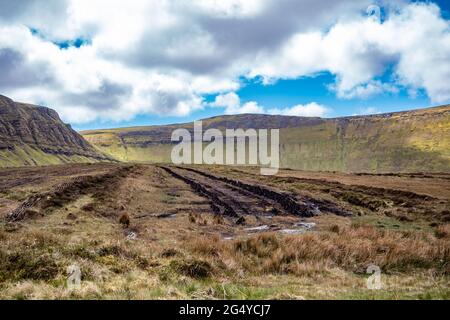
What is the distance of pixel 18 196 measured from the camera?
37.8 m

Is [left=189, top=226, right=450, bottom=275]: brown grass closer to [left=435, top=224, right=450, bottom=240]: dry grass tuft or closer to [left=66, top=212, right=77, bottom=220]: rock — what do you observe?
[left=435, top=224, right=450, bottom=240]: dry grass tuft

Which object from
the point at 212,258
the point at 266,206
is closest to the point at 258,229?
the point at 212,258

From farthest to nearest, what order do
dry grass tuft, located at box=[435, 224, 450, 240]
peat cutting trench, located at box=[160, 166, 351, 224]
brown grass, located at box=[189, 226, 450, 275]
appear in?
peat cutting trench, located at box=[160, 166, 351, 224], dry grass tuft, located at box=[435, 224, 450, 240], brown grass, located at box=[189, 226, 450, 275]

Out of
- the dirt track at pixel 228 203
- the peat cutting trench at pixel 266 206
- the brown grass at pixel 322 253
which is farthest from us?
the peat cutting trench at pixel 266 206

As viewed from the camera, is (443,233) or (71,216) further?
(71,216)

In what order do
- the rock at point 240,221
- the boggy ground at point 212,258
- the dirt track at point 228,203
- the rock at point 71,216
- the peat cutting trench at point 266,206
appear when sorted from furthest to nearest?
1. the peat cutting trench at point 266,206
2. the dirt track at point 228,203
3. the rock at point 240,221
4. the rock at point 71,216
5. the boggy ground at point 212,258

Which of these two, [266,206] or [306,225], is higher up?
[266,206]

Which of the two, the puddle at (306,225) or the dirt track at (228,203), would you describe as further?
the dirt track at (228,203)

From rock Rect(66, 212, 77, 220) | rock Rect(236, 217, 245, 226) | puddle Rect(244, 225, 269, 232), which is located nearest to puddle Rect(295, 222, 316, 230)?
puddle Rect(244, 225, 269, 232)

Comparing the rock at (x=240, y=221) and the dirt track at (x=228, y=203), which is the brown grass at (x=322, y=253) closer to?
the rock at (x=240, y=221)

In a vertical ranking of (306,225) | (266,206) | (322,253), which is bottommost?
(306,225)

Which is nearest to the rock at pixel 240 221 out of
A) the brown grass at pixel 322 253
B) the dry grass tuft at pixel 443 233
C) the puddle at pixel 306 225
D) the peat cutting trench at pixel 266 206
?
the peat cutting trench at pixel 266 206

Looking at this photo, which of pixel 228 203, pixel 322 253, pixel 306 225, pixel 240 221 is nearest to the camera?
pixel 322 253

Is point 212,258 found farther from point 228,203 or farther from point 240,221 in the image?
point 228,203
